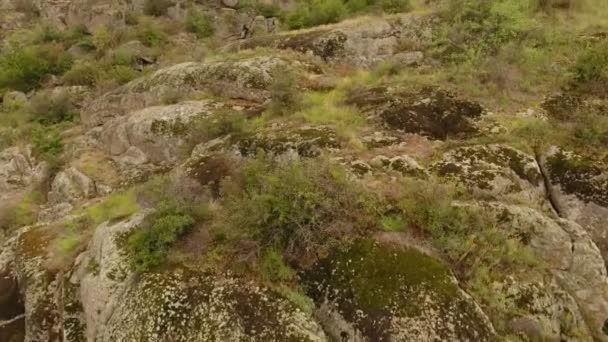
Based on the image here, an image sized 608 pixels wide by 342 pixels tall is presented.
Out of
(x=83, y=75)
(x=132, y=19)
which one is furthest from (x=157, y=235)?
(x=132, y=19)

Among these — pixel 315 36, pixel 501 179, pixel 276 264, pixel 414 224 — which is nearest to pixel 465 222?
pixel 414 224

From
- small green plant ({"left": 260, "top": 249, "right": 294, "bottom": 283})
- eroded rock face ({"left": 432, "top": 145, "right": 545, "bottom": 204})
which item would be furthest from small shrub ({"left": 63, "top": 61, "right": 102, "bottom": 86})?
eroded rock face ({"left": 432, "top": 145, "right": 545, "bottom": 204})

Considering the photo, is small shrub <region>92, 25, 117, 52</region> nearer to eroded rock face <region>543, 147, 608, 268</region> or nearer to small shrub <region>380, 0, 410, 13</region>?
small shrub <region>380, 0, 410, 13</region>

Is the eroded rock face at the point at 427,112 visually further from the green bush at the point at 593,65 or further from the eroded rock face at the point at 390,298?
the eroded rock face at the point at 390,298

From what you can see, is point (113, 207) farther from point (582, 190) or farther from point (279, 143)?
point (582, 190)

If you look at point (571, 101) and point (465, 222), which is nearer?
point (465, 222)

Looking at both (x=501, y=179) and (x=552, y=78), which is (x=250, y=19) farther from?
(x=501, y=179)
